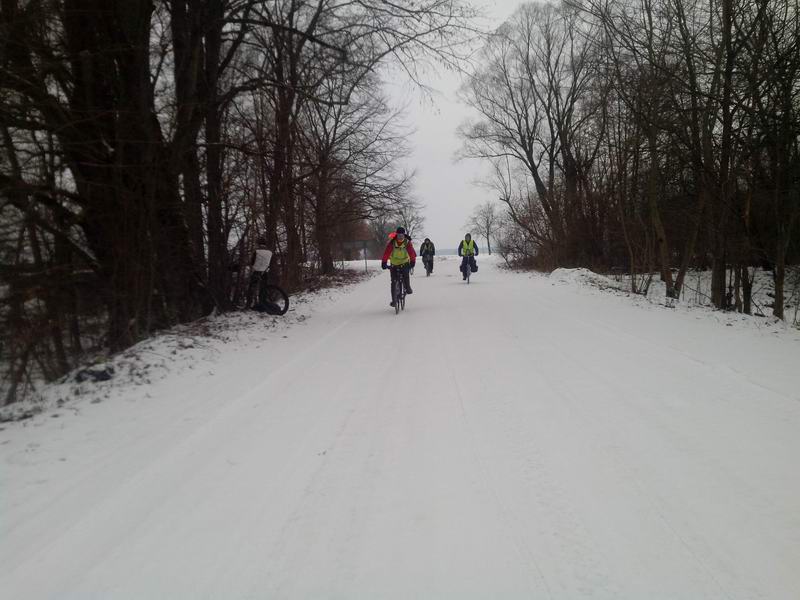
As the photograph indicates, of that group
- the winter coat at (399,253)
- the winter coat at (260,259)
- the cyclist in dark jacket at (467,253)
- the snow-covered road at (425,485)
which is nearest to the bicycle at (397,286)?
the winter coat at (399,253)

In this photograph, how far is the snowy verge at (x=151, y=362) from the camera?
5082 mm

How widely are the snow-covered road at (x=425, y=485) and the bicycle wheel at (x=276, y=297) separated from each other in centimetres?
483

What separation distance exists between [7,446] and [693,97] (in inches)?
556

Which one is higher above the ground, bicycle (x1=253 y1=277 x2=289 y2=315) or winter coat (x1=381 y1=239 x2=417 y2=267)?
winter coat (x1=381 y1=239 x2=417 y2=267)

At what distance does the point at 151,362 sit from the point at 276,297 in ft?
16.7

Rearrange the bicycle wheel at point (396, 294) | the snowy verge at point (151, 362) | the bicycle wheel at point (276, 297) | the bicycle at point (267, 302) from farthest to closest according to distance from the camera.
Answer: the bicycle wheel at point (396, 294) → the bicycle wheel at point (276, 297) → the bicycle at point (267, 302) → the snowy verge at point (151, 362)

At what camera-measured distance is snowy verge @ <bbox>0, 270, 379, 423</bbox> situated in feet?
16.7

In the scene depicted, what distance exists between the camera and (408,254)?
11.3 m

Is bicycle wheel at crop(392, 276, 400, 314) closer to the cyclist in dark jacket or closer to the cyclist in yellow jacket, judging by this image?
the cyclist in yellow jacket

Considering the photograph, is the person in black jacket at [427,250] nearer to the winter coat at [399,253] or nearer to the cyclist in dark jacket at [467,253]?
the cyclist in dark jacket at [467,253]

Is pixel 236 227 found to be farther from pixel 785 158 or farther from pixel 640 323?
pixel 785 158

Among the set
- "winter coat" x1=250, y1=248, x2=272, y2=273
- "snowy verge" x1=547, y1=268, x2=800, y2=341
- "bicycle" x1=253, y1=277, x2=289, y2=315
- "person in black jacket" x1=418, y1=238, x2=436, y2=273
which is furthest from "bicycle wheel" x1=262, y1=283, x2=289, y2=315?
"person in black jacket" x1=418, y1=238, x2=436, y2=273

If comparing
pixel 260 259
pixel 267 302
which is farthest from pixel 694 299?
pixel 260 259

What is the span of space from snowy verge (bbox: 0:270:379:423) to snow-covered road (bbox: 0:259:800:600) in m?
0.40
